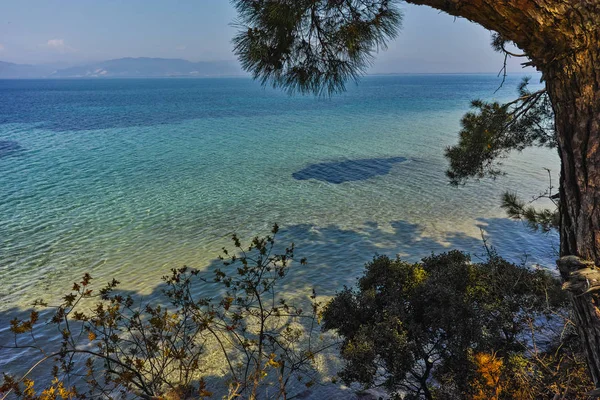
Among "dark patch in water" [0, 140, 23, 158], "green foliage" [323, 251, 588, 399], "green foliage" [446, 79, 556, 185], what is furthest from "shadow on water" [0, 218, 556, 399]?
"dark patch in water" [0, 140, 23, 158]

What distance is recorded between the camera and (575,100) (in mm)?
2410

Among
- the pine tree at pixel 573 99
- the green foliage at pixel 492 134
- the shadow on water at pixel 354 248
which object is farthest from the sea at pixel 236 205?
the pine tree at pixel 573 99

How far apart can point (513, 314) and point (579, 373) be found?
1.58 meters

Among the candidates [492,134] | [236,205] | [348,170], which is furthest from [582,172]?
[348,170]

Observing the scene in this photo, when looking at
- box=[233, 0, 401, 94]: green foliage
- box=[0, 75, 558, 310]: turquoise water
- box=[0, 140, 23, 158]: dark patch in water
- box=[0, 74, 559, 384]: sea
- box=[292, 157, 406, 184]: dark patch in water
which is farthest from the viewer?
box=[0, 140, 23, 158]: dark patch in water

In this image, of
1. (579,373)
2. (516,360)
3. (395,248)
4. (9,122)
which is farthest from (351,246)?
(9,122)

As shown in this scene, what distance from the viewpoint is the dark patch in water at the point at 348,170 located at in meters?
19.4

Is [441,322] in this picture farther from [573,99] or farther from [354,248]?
[354,248]

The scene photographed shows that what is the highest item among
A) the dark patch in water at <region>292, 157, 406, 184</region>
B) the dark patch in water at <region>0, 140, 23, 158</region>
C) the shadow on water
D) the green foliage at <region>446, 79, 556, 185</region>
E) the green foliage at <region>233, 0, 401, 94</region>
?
the green foliage at <region>233, 0, 401, 94</region>

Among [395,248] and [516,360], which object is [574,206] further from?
[395,248]

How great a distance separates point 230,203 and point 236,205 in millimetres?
378

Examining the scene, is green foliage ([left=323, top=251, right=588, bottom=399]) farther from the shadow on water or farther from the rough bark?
the shadow on water

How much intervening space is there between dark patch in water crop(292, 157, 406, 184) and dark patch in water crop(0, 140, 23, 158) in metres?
18.9

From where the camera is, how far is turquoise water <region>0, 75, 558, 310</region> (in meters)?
10.7
